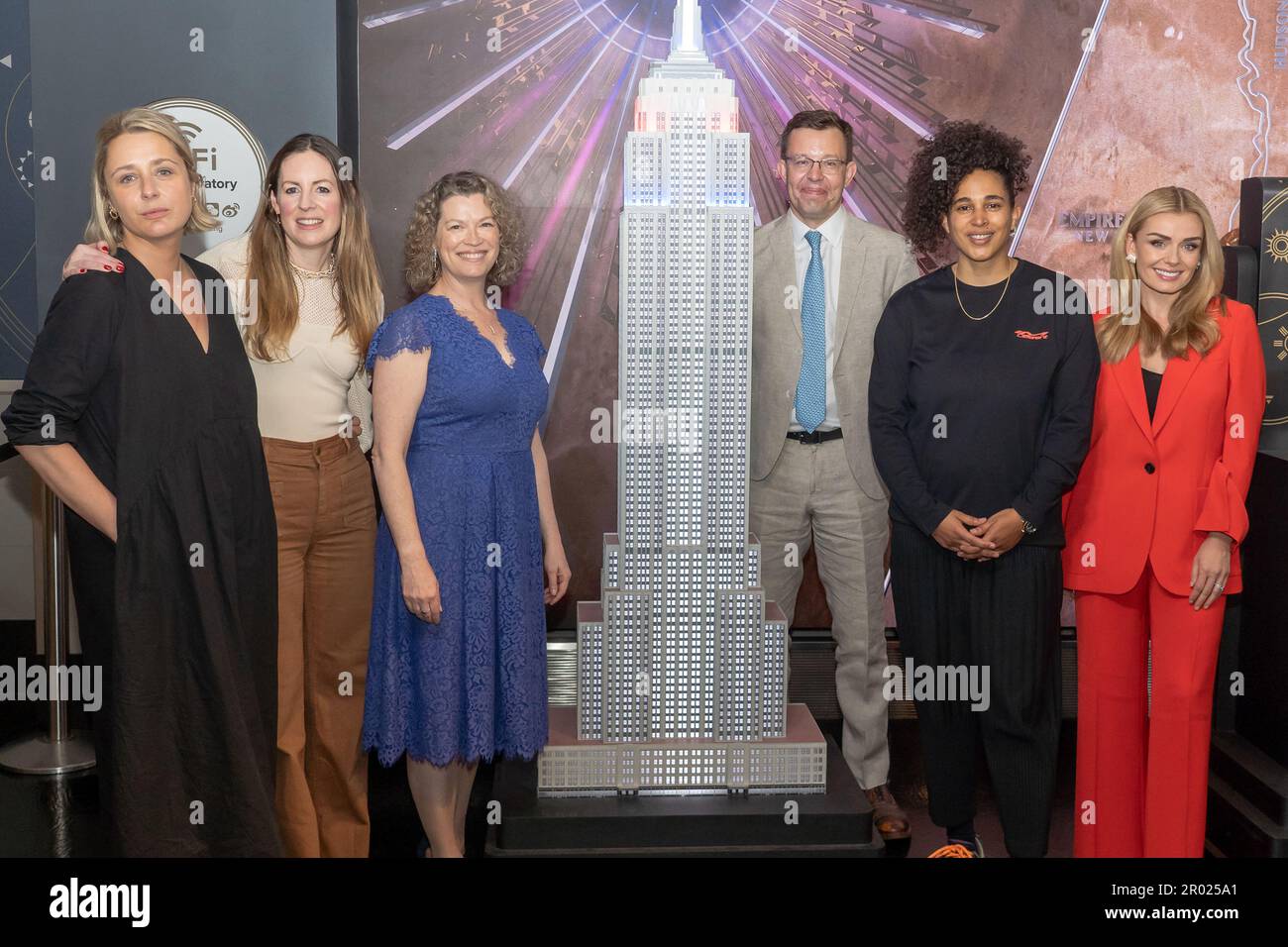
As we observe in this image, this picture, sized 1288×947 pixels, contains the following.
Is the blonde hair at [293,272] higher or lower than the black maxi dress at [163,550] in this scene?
higher

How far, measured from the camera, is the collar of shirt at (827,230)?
3564 mm

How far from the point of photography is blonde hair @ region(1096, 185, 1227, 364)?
2.99 metres

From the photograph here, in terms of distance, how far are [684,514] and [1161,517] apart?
1.25 meters

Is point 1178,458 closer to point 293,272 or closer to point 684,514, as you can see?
point 684,514

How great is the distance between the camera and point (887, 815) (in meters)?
3.54

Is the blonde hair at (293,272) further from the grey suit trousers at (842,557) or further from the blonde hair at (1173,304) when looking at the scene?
the blonde hair at (1173,304)

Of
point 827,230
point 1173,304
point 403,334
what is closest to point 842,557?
point 827,230

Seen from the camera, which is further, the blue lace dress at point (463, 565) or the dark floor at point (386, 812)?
the dark floor at point (386, 812)

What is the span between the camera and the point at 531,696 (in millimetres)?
3070

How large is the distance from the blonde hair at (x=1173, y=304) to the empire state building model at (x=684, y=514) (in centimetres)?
97

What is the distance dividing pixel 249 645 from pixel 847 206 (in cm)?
277

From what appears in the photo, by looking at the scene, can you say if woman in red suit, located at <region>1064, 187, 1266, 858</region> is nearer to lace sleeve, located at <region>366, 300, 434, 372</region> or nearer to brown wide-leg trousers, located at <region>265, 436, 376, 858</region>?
lace sleeve, located at <region>366, 300, 434, 372</region>

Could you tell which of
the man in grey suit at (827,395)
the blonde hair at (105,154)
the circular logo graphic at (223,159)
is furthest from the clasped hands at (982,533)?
the circular logo graphic at (223,159)
